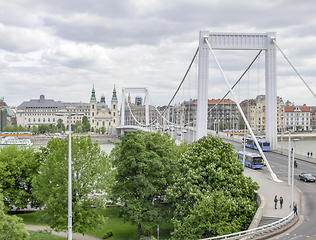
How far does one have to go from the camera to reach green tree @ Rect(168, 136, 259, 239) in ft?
68.5

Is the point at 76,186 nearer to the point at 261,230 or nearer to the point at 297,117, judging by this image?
the point at 261,230

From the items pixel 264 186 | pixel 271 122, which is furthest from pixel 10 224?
pixel 271 122

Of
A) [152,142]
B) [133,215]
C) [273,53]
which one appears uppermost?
[273,53]

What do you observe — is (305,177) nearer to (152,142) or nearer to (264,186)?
(264,186)

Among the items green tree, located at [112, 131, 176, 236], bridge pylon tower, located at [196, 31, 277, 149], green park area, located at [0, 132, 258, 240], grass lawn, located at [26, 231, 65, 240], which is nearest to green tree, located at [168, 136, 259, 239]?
green park area, located at [0, 132, 258, 240]

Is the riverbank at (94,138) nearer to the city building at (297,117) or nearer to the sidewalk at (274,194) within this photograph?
the city building at (297,117)

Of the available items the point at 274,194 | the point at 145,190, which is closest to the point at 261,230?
the point at 274,194

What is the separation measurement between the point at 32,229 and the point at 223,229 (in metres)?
16.5

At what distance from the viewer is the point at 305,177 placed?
115 ft

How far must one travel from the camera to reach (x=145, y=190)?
26.3 metres

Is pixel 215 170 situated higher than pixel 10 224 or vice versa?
pixel 215 170

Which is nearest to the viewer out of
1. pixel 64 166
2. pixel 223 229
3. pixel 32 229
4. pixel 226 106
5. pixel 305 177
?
pixel 223 229

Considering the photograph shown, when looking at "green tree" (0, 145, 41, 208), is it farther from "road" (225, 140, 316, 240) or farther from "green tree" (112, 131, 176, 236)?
"road" (225, 140, 316, 240)

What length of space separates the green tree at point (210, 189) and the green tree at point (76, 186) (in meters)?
5.14
